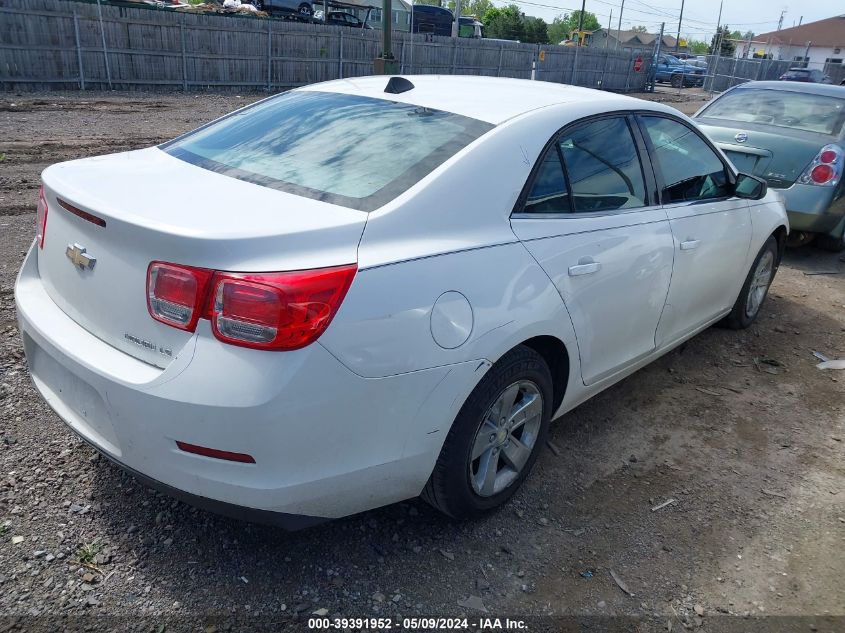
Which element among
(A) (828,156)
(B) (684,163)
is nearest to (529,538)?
(B) (684,163)

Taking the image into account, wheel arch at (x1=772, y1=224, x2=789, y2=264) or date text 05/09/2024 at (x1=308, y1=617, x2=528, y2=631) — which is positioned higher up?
wheel arch at (x1=772, y1=224, x2=789, y2=264)

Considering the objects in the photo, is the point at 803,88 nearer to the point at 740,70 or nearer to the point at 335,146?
the point at 335,146

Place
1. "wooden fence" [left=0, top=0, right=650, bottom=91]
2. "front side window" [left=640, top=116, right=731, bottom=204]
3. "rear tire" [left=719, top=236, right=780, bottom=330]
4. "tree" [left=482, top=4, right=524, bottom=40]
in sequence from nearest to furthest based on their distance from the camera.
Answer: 1. "front side window" [left=640, top=116, right=731, bottom=204]
2. "rear tire" [left=719, top=236, right=780, bottom=330]
3. "wooden fence" [left=0, top=0, right=650, bottom=91]
4. "tree" [left=482, top=4, right=524, bottom=40]

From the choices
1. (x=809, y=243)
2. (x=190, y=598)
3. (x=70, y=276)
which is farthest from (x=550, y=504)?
(x=809, y=243)

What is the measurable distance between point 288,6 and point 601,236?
32.1 meters

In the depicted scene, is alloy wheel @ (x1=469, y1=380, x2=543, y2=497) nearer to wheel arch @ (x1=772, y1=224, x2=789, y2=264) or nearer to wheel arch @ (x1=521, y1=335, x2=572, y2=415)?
wheel arch @ (x1=521, y1=335, x2=572, y2=415)

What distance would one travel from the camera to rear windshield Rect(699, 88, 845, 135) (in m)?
7.41

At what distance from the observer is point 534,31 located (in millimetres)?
59750

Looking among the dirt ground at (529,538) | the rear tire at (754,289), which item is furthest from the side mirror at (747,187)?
the dirt ground at (529,538)

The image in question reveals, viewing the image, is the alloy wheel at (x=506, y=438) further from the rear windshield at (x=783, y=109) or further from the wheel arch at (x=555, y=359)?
the rear windshield at (x=783, y=109)

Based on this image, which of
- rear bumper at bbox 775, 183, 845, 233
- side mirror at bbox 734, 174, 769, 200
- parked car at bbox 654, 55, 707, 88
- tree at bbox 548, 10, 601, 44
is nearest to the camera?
side mirror at bbox 734, 174, 769, 200

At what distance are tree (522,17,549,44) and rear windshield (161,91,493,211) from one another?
6006 centimetres

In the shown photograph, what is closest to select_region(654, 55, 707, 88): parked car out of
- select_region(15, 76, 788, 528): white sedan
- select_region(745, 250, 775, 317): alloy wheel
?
select_region(745, 250, 775, 317): alloy wheel

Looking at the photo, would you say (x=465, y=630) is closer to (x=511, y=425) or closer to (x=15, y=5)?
(x=511, y=425)
